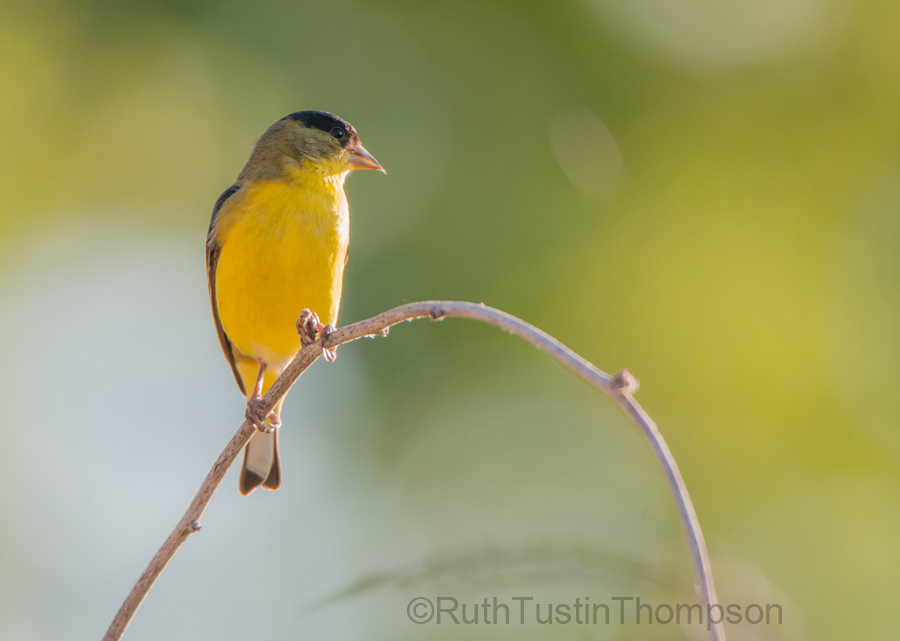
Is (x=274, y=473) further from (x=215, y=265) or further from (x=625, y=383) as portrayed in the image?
(x=625, y=383)

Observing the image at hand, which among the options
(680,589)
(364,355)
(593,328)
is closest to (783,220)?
(593,328)

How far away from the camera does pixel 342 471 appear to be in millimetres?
9484

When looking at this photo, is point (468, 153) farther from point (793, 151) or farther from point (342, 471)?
point (342, 471)

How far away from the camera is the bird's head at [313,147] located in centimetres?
459

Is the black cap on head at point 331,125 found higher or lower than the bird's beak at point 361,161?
higher

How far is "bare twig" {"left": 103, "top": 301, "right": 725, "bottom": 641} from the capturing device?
120 cm

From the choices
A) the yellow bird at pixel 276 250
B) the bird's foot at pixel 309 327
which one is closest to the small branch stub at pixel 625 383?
the bird's foot at pixel 309 327

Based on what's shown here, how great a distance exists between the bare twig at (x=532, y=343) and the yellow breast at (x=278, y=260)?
1378 millimetres

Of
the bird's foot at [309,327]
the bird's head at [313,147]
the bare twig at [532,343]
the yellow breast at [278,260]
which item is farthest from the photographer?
the bird's head at [313,147]

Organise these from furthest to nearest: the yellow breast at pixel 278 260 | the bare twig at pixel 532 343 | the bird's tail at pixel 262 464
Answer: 1. the bird's tail at pixel 262 464
2. the yellow breast at pixel 278 260
3. the bare twig at pixel 532 343

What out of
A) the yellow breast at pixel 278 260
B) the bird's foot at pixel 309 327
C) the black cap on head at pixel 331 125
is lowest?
the bird's foot at pixel 309 327

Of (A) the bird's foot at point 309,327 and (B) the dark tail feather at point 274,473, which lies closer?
(A) the bird's foot at point 309,327

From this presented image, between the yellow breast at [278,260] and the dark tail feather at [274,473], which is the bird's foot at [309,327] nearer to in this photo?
Answer: the yellow breast at [278,260]

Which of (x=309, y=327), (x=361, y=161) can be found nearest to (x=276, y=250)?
(x=361, y=161)
